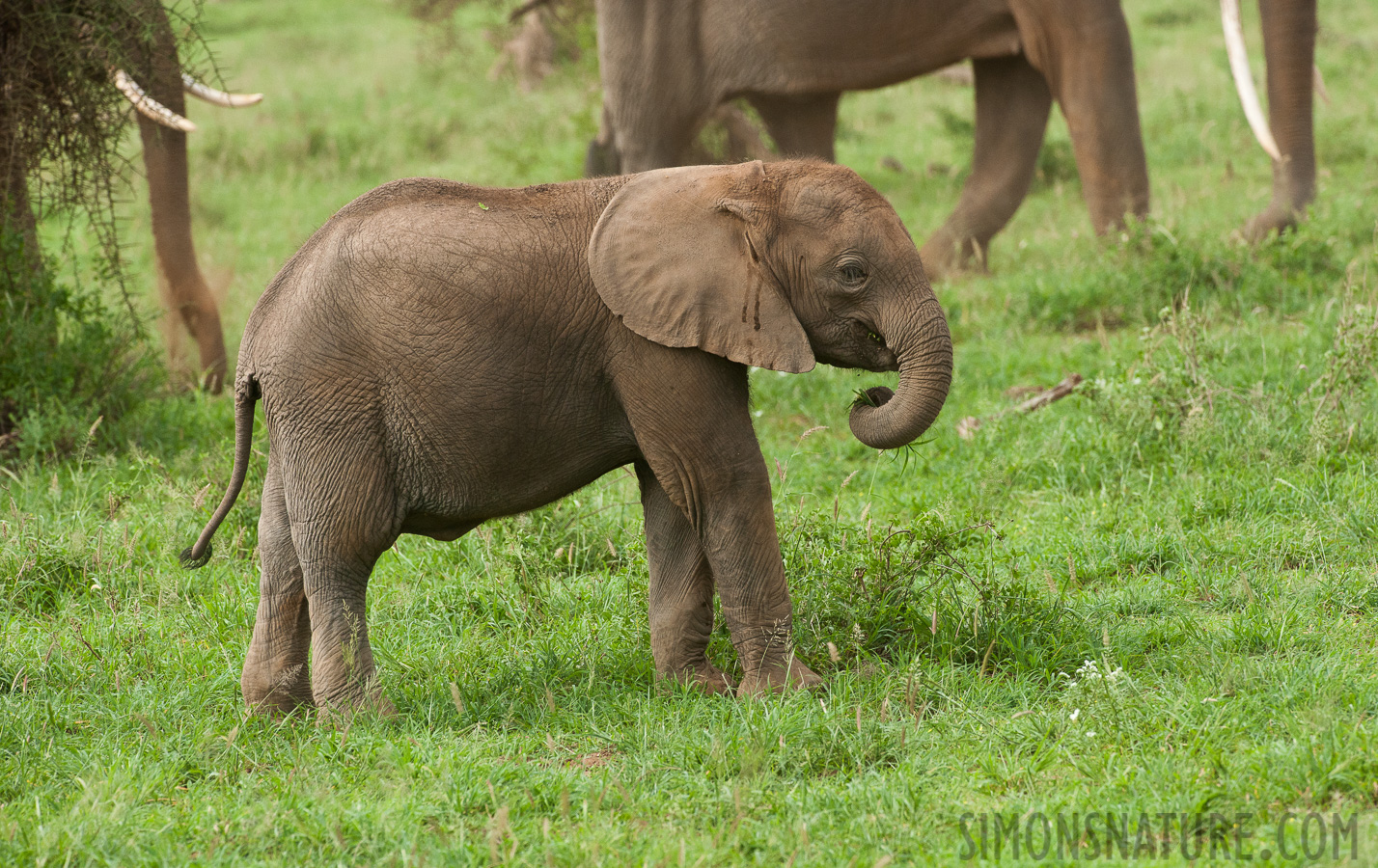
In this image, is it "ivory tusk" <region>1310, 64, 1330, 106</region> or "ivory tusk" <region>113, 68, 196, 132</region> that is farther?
"ivory tusk" <region>1310, 64, 1330, 106</region>

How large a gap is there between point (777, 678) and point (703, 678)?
0.29m

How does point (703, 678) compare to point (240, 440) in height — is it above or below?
below

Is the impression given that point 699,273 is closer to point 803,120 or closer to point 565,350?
point 565,350

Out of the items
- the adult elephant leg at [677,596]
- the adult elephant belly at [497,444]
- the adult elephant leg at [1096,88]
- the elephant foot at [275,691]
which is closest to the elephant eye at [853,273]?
the adult elephant belly at [497,444]

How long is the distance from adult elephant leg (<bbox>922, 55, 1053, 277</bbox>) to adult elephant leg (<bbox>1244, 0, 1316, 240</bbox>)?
134 cm

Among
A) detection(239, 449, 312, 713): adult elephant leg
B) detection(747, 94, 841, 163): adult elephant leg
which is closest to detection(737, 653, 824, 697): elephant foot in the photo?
detection(239, 449, 312, 713): adult elephant leg

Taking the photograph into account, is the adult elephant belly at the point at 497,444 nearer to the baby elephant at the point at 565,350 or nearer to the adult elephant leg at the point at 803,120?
the baby elephant at the point at 565,350

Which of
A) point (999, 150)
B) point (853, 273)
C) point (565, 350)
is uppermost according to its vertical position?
point (999, 150)

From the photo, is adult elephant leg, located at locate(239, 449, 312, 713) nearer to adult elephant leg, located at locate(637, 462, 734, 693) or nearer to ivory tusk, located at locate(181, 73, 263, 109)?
adult elephant leg, located at locate(637, 462, 734, 693)

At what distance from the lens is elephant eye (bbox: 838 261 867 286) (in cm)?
418

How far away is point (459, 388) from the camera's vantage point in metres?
4.12

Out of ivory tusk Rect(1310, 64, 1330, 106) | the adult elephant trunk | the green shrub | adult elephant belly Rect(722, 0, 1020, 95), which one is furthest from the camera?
adult elephant belly Rect(722, 0, 1020, 95)

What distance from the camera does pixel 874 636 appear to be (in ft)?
15.3

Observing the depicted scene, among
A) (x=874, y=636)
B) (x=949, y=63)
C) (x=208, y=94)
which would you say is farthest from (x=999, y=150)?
(x=874, y=636)
